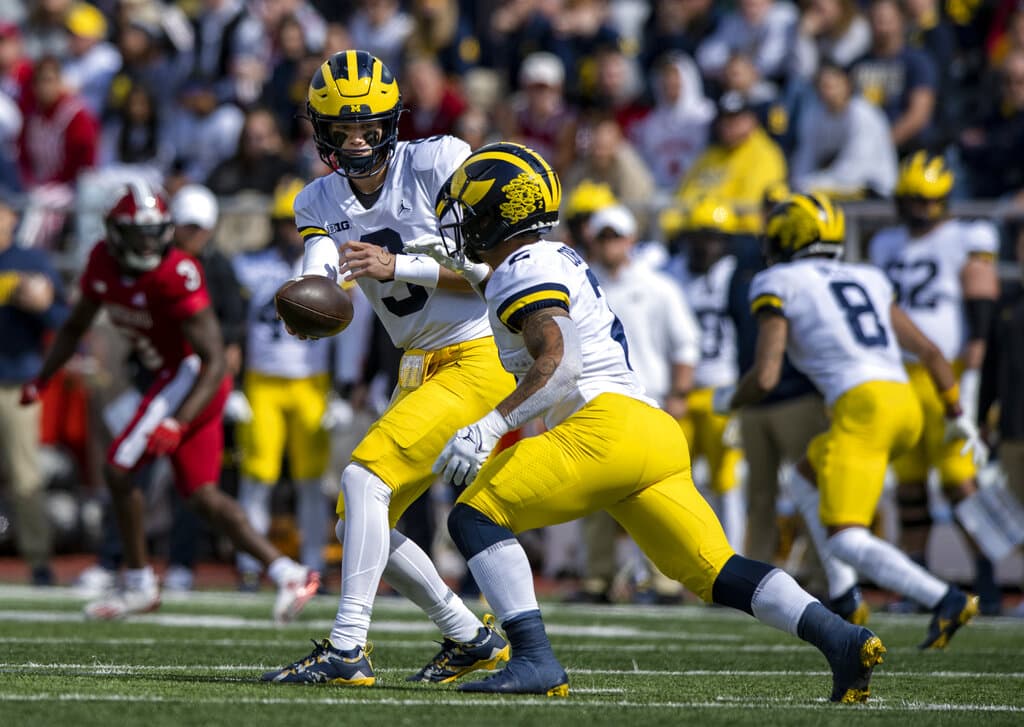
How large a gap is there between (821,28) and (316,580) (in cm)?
610

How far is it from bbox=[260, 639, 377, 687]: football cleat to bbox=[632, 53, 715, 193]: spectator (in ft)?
24.2

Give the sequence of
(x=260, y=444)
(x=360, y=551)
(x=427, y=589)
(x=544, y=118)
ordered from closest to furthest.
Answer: (x=360, y=551), (x=427, y=589), (x=260, y=444), (x=544, y=118)

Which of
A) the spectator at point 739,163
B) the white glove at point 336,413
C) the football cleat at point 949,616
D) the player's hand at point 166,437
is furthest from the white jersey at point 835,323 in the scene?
the white glove at point 336,413

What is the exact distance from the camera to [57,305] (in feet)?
35.9

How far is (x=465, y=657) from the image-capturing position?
5.41 m

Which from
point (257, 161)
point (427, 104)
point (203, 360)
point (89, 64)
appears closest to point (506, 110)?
point (427, 104)

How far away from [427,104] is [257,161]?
1.25m

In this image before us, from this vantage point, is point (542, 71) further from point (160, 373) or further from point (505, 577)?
point (505, 577)

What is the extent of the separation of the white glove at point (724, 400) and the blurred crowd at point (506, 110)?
2375mm

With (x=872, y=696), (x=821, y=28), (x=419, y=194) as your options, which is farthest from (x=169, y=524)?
A: (x=872, y=696)

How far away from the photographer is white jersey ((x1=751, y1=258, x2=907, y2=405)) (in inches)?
283

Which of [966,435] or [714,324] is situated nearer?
[966,435]

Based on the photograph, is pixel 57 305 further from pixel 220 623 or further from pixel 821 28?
pixel 821 28

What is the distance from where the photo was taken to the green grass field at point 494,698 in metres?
4.37
